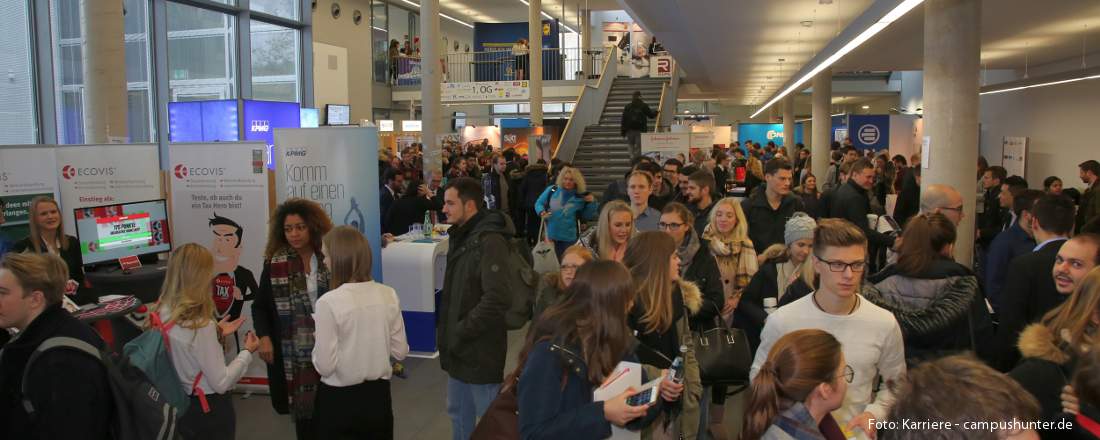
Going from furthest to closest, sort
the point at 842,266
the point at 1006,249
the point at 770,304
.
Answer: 1. the point at 1006,249
2. the point at 770,304
3. the point at 842,266

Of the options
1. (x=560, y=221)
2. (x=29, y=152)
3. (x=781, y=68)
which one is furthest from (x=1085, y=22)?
(x=29, y=152)

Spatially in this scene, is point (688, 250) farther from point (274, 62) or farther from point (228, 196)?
point (274, 62)

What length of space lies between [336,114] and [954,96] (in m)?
15.9

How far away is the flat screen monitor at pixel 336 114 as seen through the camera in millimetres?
20395

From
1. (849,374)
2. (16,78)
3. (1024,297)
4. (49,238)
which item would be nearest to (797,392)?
(849,374)

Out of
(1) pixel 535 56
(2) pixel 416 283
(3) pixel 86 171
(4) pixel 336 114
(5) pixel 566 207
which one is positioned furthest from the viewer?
(1) pixel 535 56

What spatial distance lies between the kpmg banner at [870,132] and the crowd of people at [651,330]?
40.1ft

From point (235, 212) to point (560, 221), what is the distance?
2.97m

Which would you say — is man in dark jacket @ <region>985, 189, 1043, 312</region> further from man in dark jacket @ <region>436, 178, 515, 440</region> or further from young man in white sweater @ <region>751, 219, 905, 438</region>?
man in dark jacket @ <region>436, 178, 515, 440</region>

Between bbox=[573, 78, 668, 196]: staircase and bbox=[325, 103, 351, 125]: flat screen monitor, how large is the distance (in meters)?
6.08

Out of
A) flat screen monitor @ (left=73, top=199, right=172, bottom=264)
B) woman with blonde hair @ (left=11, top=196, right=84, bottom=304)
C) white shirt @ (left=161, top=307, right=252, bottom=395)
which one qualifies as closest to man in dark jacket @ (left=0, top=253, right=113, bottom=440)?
white shirt @ (left=161, top=307, right=252, bottom=395)

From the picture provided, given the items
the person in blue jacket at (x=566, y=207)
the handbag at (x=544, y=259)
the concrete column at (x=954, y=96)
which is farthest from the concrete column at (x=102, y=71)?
the concrete column at (x=954, y=96)

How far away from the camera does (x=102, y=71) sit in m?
7.80

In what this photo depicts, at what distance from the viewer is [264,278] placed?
4.36 m
